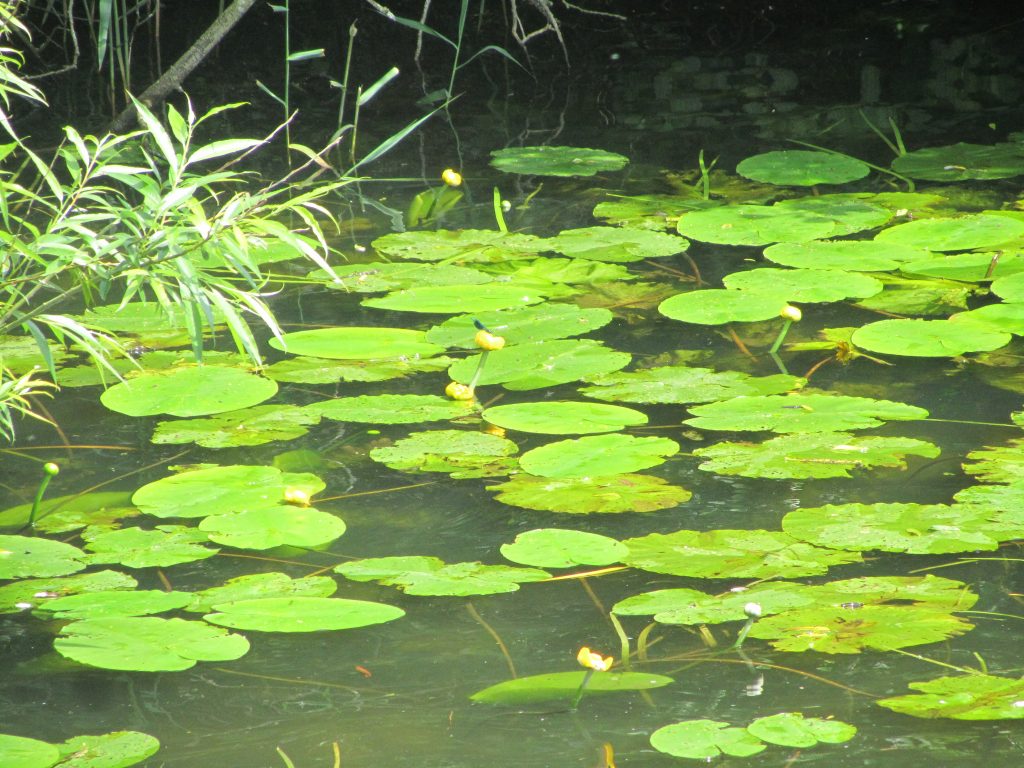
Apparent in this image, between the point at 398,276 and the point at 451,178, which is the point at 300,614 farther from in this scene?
the point at 451,178

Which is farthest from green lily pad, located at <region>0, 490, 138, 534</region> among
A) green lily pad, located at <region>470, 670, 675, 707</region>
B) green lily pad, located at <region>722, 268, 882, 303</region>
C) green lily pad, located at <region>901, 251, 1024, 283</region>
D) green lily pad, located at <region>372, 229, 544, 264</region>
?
green lily pad, located at <region>901, 251, 1024, 283</region>

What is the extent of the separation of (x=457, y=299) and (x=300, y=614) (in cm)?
144

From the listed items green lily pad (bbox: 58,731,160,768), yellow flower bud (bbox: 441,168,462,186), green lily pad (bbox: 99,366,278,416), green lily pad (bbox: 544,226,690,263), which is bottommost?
green lily pad (bbox: 58,731,160,768)

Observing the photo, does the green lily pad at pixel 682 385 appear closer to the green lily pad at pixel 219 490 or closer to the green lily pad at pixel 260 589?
the green lily pad at pixel 219 490

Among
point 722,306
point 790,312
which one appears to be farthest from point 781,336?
point 722,306

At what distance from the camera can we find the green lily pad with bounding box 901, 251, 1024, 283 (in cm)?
322

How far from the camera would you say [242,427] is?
8.27 ft

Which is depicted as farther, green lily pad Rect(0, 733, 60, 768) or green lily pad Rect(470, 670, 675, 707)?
green lily pad Rect(470, 670, 675, 707)

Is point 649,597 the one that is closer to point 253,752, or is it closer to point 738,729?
point 738,729

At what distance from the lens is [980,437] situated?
94.5 inches

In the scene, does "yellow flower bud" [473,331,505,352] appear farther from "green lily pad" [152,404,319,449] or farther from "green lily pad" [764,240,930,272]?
"green lily pad" [764,240,930,272]

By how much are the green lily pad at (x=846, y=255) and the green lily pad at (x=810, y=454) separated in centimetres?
100

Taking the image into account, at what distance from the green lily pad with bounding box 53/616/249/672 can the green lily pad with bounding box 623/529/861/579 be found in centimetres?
61

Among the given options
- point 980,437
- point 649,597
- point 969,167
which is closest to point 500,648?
point 649,597
